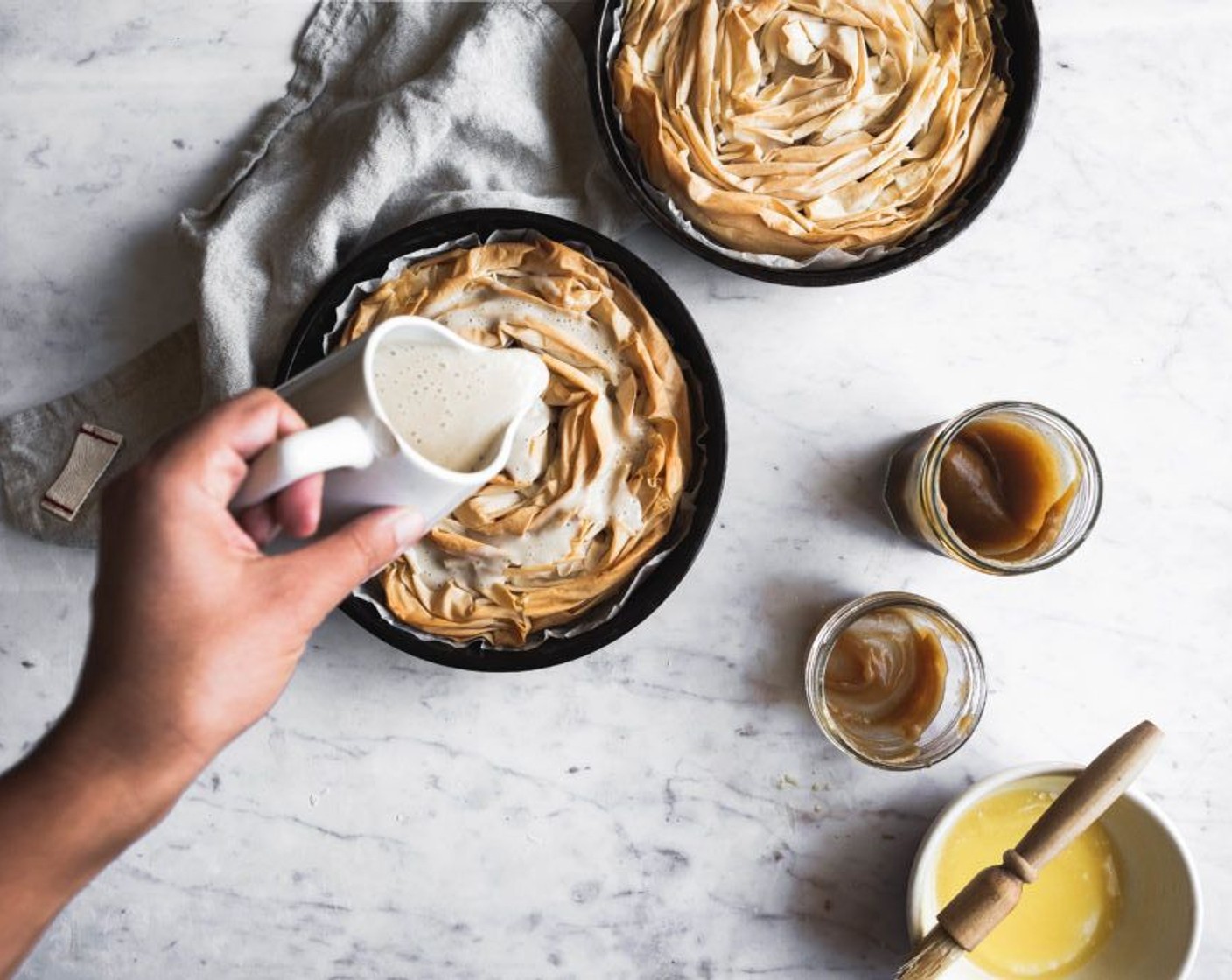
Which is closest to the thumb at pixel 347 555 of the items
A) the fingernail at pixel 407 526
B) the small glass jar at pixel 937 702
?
the fingernail at pixel 407 526

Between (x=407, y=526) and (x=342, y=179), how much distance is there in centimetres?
43

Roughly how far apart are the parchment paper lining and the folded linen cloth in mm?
45

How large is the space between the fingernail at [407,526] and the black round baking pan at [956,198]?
40 centimetres

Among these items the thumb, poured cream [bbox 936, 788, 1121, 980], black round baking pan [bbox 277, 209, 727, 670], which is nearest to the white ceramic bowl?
poured cream [bbox 936, 788, 1121, 980]

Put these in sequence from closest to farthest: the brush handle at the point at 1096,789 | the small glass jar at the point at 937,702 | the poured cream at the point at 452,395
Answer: the poured cream at the point at 452,395, the brush handle at the point at 1096,789, the small glass jar at the point at 937,702

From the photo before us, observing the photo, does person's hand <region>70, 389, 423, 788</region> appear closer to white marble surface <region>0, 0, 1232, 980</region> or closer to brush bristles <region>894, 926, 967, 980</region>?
white marble surface <region>0, 0, 1232, 980</region>

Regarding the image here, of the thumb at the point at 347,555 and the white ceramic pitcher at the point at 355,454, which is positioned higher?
the white ceramic pitcher at the point at 355,454

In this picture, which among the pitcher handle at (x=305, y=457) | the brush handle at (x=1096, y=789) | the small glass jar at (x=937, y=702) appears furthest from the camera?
the small glass jar at (x=937, y=702)

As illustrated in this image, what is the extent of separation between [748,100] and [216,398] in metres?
0.53

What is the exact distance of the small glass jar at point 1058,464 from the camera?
1.04m

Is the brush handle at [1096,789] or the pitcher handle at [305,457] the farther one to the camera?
the brush handle at [1096,789]

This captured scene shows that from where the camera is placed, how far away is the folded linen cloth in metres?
1.06

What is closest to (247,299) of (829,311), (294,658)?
(294,658)

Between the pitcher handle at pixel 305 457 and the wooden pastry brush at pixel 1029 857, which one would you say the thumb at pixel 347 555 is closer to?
the pitcher handle at pixel 305 457
